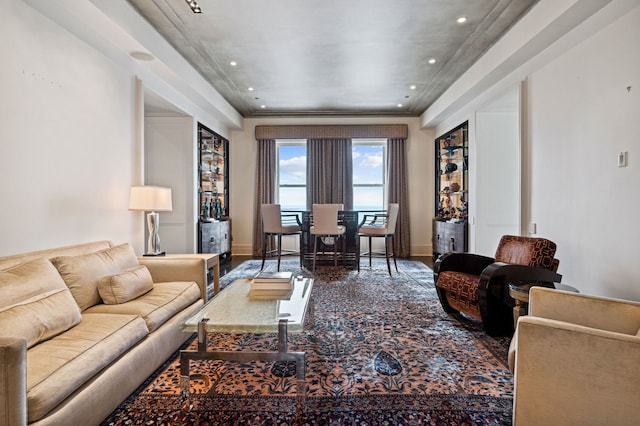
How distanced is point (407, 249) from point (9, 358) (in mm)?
6459

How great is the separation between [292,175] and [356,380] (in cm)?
572

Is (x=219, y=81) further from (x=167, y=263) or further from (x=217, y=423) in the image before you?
(x=217, y=423)

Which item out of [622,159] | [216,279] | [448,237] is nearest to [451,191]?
[448,237]

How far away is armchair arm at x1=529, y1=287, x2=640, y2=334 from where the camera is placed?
1561mm

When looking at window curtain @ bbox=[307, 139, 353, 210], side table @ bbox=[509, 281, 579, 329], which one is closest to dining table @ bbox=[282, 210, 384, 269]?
window curtain @ bbox=[307, 139, 353, 210]

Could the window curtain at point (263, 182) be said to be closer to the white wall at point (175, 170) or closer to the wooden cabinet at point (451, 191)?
the white wall at point (175, 170)

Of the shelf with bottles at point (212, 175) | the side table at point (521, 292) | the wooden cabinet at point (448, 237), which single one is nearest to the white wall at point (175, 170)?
the shelf with bottles at point (212, 175)

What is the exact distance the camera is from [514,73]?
3.93 m

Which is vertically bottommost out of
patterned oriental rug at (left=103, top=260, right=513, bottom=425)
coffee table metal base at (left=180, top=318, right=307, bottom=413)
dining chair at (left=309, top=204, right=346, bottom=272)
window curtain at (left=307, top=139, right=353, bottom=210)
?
patterned oriental rug at (left=103, top=260, right=513, bottom=425)

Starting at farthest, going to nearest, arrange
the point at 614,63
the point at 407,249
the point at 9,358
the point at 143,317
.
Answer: the point at 407,249
the point at 614,63
the point at 143,317
the point at 9,358

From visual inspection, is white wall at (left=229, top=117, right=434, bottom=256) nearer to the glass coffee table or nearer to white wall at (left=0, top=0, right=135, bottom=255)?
white wall at (left=0, top=0, right=135, bottom=255)

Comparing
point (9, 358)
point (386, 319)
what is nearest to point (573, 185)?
point (386, 319)

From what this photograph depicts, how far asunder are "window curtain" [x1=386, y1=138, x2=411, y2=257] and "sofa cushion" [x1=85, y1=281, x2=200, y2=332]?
191 inches

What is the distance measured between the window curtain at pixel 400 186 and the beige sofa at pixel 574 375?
17.8 ft
